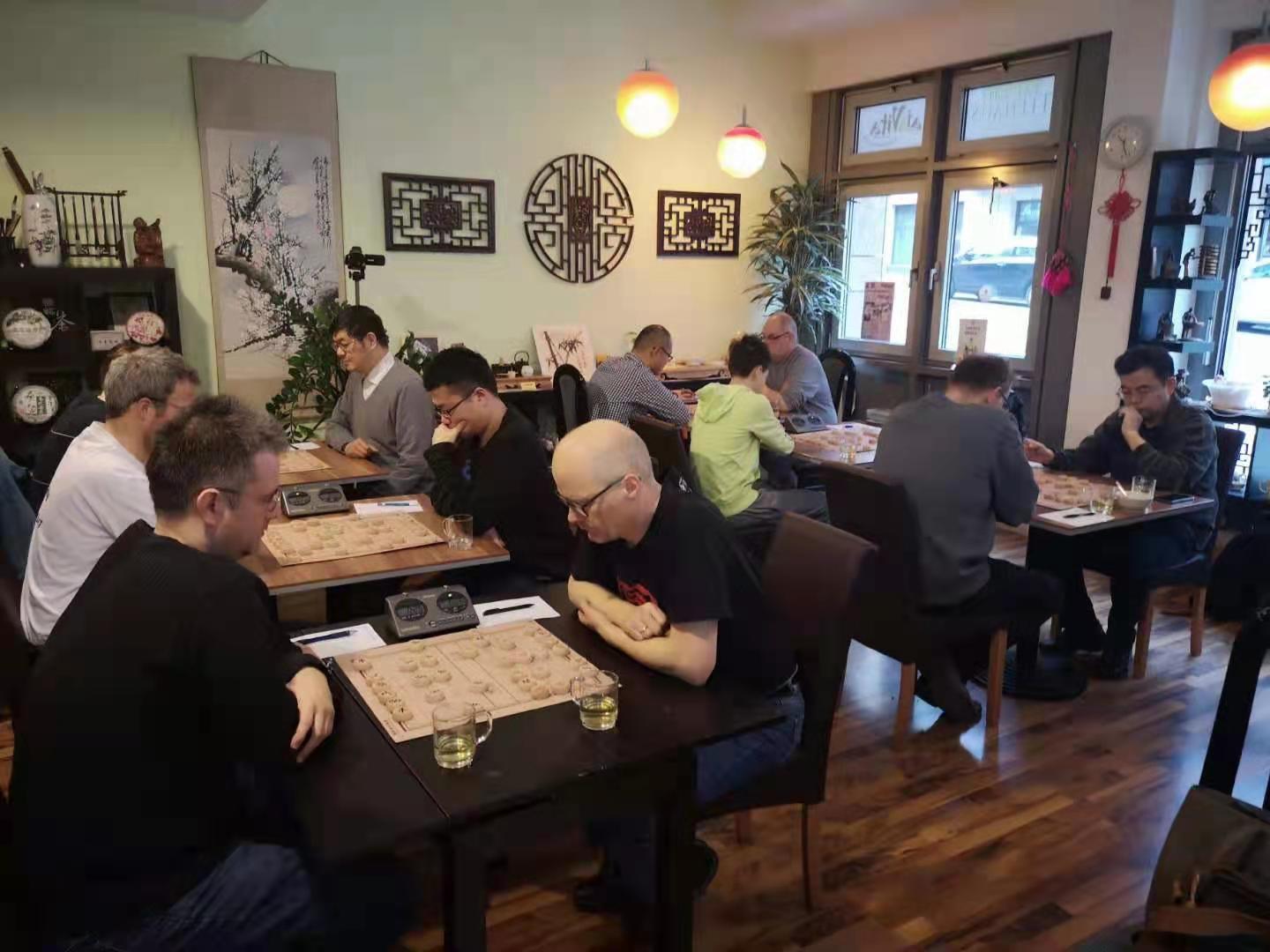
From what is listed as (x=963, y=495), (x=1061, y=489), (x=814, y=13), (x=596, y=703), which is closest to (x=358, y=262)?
(x=814, y=13)

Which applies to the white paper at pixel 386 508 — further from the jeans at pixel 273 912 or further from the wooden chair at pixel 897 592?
the jeans at pixel 273 912

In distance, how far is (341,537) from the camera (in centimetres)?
274

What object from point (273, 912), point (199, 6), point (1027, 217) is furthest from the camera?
point (1027, 217)

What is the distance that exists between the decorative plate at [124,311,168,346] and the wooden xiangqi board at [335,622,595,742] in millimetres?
3621

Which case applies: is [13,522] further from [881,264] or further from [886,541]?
[881,264]

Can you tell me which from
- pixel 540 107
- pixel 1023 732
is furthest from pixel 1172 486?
pixel 540 107

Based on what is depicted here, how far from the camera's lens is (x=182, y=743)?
136 centimetres

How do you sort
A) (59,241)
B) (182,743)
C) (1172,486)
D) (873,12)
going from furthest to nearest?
(873,12)
(59,241)
(1172,486)
(182,743)

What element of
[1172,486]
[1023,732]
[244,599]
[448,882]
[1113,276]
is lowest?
[1023,732]

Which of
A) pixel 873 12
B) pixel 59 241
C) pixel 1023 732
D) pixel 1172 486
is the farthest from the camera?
pixel 873 12

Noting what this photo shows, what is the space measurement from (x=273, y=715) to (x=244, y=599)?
0.18 meters

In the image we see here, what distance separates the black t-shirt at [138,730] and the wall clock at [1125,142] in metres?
5.21

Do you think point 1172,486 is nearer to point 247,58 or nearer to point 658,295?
point 658,295

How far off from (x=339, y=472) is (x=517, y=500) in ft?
3.57
